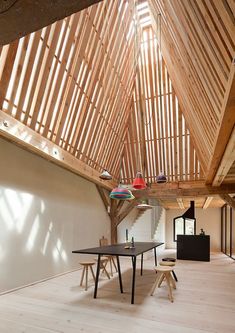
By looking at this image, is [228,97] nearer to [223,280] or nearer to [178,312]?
[178,312]

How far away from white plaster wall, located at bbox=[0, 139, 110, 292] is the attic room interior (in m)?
0.03

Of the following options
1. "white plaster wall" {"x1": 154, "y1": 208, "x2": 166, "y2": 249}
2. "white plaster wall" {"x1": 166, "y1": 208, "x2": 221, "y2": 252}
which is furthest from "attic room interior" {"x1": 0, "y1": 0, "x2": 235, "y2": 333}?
"white plaster wall" {"x1": 166, "y1": 208, "x2": 221, "y2": 252}

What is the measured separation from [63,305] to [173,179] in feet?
20.4

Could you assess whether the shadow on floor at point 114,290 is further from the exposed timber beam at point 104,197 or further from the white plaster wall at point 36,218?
the exposed timber beam at point 104,197

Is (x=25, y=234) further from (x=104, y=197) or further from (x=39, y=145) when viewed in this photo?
(x=104, y=197)

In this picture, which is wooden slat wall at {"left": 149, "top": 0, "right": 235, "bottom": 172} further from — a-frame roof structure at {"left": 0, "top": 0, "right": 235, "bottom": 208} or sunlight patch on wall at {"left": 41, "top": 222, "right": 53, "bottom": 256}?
sunlight patch on wall at {"left": 41, "top": 222, "right": 53, "bottom": 256}

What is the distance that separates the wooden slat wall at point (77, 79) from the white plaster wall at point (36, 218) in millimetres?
713

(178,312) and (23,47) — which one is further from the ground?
(23,47)

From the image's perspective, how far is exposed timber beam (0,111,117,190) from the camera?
4.27 m

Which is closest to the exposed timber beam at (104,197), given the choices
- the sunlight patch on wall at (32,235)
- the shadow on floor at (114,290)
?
the shadow on floor at (114,290)

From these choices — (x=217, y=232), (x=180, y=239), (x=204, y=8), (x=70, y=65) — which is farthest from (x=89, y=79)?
(x=217, y=232)

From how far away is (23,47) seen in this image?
3.95 metres

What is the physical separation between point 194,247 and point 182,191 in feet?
7.06

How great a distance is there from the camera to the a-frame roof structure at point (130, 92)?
319 centimetres
